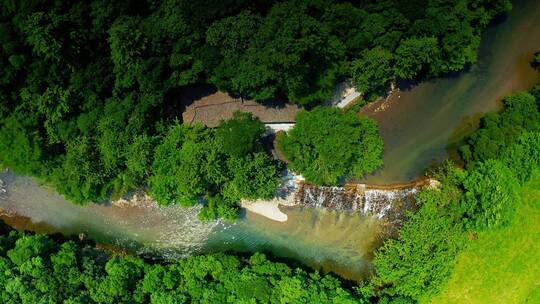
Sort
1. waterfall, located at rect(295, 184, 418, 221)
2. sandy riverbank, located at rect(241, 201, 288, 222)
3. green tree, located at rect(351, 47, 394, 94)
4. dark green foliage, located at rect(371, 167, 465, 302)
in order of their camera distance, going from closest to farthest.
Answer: green tree, located at rect(351, 47, 394, 94)
dark green foliage, located at rect(371, 167, 465, 302)
waterfall, located at rect(295, 184, 418, 221)
sandy riverbank, located at rect(241, 201, 288, 222)

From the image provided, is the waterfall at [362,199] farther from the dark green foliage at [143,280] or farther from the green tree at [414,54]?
the green tree at [414,54]

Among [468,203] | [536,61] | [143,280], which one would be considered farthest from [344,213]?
[536,61]

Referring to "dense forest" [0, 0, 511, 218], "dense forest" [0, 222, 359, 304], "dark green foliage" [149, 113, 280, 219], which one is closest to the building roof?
"dense forest" [0, 0, 511, 218]

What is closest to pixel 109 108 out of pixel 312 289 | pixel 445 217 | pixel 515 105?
pixel 312 289

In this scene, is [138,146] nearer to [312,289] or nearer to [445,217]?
[312,289]

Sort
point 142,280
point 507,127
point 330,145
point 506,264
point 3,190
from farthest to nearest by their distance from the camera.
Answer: point 3,190, point 506,264, point 142,280, point 507,127, point 330,145

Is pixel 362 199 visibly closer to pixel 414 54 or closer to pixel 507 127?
pixel 507 127

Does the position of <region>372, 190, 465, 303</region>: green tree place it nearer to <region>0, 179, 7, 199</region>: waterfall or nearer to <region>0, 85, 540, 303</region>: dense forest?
<region>0, 85, 540, 303</region>: dense forest
